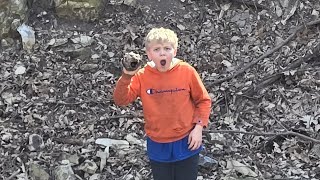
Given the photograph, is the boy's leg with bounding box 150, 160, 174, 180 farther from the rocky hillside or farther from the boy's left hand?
the rocky hillside

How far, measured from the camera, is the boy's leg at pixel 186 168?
3.58 metres

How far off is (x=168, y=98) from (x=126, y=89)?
10.0 inches

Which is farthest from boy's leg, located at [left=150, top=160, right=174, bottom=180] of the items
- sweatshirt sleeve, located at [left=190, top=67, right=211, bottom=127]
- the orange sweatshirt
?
sweatshirt sleeve, located at [left=190, top=67, right=211, bottom=127]

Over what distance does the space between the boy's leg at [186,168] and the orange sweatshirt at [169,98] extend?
0.19 m

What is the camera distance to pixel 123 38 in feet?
20.4

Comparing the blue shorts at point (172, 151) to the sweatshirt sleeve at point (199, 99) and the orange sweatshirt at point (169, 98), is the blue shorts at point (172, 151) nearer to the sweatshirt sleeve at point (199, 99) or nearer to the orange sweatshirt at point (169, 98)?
the orange sweatshirt at point (169, 98)

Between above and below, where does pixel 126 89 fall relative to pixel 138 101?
above

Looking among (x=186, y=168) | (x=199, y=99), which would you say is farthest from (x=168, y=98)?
(x=186, y=168)

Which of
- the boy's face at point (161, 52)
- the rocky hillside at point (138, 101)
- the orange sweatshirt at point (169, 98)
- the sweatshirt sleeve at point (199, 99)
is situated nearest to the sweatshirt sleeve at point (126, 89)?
the orange sweatshirt at point (169, 98)

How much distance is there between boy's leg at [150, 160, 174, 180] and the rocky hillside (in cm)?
93

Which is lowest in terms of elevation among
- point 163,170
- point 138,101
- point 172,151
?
point 163,170

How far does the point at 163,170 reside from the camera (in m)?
3.61

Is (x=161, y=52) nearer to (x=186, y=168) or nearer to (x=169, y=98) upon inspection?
(x=169, y=98)

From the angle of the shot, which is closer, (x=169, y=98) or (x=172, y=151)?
(x=169, y=98)
